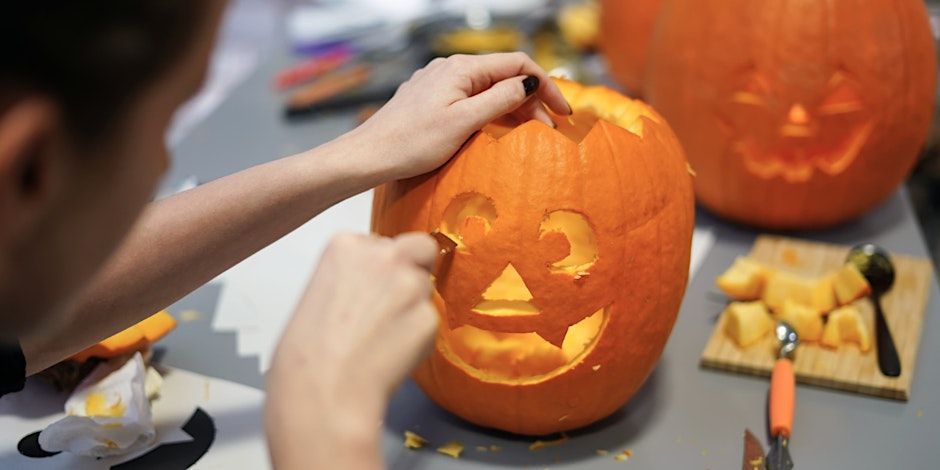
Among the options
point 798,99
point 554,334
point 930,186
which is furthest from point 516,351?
point 930,186

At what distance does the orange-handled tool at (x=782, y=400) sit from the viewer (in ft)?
3.10

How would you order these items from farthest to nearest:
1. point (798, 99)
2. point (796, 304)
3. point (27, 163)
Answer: point (798, 99), point (796, 304), point (27, 163)

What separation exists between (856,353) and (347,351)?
0.65m

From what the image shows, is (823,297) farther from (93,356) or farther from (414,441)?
(93,356)

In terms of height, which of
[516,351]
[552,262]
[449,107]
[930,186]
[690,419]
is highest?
[449,107]

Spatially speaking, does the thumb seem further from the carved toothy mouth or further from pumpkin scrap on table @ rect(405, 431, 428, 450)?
pumpkin scrap on table @ rect(405, 431, 428, 450)

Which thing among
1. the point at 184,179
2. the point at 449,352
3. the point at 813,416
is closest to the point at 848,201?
the point at 813,416

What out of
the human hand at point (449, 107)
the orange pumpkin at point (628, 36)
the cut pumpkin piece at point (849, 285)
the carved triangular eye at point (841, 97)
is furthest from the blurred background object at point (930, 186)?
the human hand at point (449, 107)

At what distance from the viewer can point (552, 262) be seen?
2.97ft

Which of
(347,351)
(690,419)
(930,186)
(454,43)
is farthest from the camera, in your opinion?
(930,186)

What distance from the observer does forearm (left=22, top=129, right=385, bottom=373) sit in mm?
942

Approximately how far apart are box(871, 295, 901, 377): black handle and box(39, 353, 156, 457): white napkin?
0.74m

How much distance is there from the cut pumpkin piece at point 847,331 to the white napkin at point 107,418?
0.71 meters

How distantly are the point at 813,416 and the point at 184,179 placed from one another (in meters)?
0.96
